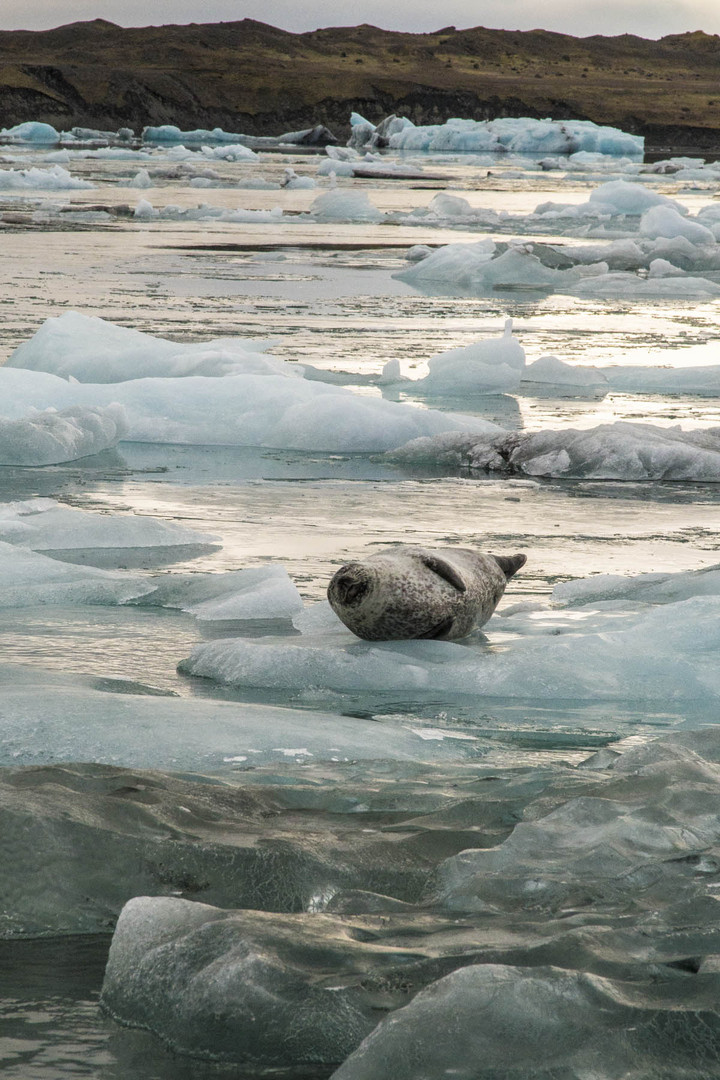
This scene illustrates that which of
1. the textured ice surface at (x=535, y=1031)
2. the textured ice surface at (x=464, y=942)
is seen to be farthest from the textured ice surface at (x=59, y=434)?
the textured ice surface at (x=535, y=1031)

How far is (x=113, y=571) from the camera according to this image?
4062 millimetres

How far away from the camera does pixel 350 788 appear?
243 cm

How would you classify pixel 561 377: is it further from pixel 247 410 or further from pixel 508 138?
pixel 508 138

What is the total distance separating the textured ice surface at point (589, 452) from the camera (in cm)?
571

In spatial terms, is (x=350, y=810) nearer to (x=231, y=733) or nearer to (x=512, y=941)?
(x=231, y=733)

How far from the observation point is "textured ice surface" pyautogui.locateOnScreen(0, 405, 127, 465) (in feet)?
18.6

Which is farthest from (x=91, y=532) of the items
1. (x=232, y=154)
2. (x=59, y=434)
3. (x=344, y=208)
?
(x=232, y=154)

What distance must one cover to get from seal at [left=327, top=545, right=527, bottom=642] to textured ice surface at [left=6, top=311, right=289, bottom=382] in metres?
3.84

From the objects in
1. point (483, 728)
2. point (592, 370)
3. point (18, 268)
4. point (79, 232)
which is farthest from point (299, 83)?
point (483, 728)

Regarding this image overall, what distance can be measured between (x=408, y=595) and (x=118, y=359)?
4.28 meters

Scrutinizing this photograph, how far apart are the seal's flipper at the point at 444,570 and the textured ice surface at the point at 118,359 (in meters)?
3.86

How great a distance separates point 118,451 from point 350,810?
4.00 m

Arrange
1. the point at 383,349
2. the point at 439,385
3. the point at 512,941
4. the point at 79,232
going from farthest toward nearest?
1. the point at 79,232
2. the point at 383,349
3. the point at 439,385
4. the point at 512,941

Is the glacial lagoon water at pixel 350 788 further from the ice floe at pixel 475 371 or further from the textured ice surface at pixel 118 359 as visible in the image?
the ice floe at pixel 475 371
